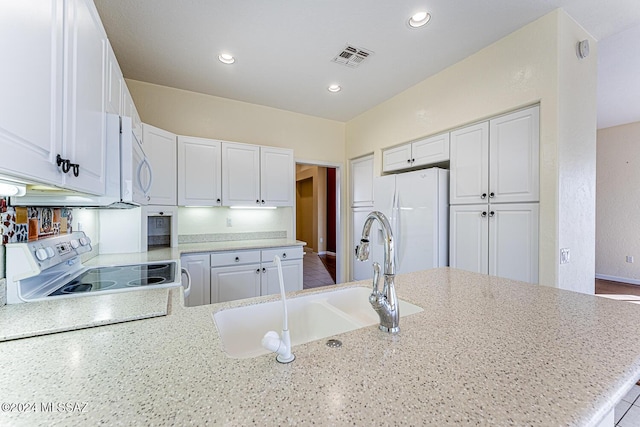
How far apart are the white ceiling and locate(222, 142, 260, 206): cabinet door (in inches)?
27.4

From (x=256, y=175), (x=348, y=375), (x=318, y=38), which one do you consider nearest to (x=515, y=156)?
(x=318, y=38)

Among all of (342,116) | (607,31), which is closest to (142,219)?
(342,116)

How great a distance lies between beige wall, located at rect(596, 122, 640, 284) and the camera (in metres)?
4.38

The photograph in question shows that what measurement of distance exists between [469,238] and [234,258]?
2.29 meters

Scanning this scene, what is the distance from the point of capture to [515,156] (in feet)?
6.93

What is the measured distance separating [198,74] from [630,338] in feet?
11.2

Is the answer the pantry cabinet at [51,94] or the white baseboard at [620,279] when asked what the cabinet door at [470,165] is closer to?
the pantry cabinet at [51,94]

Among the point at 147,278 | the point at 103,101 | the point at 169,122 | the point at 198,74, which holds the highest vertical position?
the point at 198,74

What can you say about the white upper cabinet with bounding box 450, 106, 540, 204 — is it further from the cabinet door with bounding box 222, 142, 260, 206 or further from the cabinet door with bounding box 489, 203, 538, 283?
the cabinet door with bounding box 222, 142, 260, 206

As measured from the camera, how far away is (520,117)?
209 cm

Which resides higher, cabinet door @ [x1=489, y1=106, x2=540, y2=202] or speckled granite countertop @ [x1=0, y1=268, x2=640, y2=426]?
cabinet door @ [x1=489, y1=106, x2=540, y2=202]

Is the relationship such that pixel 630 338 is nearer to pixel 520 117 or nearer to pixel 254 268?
pixel 520 117

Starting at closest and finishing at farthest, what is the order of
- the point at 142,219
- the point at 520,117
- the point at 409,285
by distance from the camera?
1. the point at 409,285
2. the point at 520,117
3. the point at 142,219

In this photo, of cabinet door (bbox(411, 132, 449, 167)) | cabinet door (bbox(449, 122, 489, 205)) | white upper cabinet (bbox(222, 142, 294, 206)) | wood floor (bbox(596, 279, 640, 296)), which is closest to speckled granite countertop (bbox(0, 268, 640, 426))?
cabinet door (bbox(449, 122, 489, 205))
